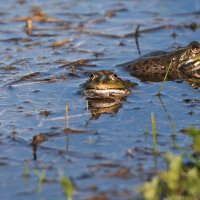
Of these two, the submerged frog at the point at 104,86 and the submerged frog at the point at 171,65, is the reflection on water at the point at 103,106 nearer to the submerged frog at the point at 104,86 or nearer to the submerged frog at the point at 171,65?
the submerged frog at the point at 104,86

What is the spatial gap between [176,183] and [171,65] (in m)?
4.29

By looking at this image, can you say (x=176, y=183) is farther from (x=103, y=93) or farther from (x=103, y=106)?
(x=103, y=93)

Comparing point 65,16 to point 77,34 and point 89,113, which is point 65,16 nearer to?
point 77,34

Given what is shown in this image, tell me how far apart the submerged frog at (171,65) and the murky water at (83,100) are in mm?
258

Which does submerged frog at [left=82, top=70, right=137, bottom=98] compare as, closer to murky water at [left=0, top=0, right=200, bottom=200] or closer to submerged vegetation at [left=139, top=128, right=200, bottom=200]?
murky water at [left=0, top=0, right=200, bottom=200]

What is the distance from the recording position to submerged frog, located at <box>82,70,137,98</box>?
24.3 ft

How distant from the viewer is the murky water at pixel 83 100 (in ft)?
17.0

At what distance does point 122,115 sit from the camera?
6723 mm

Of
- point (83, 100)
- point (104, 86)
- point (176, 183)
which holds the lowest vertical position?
point (176, 183)

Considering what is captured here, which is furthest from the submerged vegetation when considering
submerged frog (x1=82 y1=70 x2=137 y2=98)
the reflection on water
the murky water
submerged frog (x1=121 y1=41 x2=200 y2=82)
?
submerged frog (x1=121 y1=41 x2=200 y2=82)

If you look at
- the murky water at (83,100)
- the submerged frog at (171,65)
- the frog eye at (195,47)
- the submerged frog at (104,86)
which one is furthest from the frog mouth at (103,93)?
the frog eye at (195,47)

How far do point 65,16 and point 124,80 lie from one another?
4287mm

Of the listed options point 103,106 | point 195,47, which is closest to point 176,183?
point 103,106

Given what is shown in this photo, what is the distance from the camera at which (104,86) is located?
7402 mm
